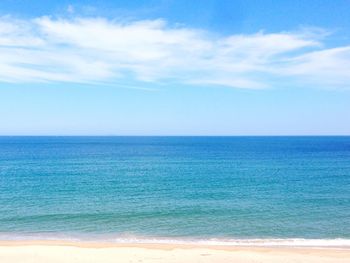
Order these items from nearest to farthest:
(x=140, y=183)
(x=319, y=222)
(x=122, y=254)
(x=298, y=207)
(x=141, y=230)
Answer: (x=122, y=254) < (x=141, y=230) < (x=319, y=222) < (x=298, y=207) < (x=140, y=183)

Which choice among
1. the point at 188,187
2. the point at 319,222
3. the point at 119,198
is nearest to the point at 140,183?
the point at 188,187

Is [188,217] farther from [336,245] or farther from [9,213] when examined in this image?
[9,213]

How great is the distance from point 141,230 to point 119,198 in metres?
10.9

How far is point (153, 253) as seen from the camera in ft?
58.7

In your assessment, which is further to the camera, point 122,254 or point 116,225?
point 116,225

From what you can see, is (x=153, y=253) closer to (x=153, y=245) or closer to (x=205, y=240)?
(x=153, y=245)

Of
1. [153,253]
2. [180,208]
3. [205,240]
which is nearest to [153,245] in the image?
[153,253]

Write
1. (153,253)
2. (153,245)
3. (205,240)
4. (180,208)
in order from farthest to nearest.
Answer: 1. (180,208)
2. (205,240)
3. (153,245)
4. (153,253)

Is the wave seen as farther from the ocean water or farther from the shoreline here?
the shoreline

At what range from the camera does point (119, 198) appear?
34062 millimetres

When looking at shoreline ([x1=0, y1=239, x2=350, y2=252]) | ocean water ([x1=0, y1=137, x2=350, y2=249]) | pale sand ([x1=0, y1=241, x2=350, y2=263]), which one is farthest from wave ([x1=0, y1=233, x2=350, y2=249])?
pale sand ([x1=0, y1=241, x2=350, y2=263])

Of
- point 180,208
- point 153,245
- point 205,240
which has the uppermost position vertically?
point 180,208

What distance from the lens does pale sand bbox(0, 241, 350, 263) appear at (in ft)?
55.5

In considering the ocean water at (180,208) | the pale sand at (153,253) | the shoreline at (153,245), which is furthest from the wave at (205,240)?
the pale sand at (153,253)
